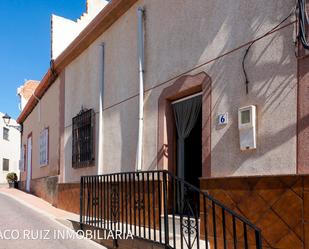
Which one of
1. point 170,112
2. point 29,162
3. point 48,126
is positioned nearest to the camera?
point 170,112

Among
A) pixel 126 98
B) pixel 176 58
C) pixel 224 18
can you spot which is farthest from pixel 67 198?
pixel 224 18

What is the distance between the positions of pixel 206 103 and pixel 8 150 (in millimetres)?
36538

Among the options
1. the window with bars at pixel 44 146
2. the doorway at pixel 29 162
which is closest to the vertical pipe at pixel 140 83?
the window with bars at pixel 44 146

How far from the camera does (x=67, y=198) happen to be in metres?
11.2

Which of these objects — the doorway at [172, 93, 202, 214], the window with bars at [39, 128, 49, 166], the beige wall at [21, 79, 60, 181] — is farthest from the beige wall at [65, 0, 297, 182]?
the window with bars at [39, 128, 49, 166]

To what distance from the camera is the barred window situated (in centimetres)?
1031

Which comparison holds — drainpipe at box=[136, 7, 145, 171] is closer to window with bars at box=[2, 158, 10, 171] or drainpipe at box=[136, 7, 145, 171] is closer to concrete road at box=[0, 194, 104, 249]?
concrete road at box=[0, 194, 104, 249]

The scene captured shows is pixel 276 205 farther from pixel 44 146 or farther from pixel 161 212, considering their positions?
pixel 44 146

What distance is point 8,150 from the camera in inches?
1554

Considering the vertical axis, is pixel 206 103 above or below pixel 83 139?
Result: above

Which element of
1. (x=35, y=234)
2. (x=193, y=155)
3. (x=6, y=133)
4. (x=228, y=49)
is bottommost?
(x=35, y=234)

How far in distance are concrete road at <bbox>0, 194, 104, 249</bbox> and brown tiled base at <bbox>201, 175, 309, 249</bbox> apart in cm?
286

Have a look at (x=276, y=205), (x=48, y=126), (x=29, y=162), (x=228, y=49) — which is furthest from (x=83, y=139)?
(x=29, y=162)

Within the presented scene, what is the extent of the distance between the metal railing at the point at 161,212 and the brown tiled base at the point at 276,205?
20 centimetres
